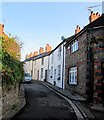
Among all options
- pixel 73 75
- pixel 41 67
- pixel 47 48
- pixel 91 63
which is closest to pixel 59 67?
pixel 73 75

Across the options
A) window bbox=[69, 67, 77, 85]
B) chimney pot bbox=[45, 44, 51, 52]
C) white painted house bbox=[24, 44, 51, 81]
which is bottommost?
window bbox=[69, 67, 77, 85]

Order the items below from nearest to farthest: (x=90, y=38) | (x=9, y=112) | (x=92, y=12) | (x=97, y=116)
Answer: (x=9, y=112) → (x=97, y=116) → (x=90, y=38) → (x=92, y=12)

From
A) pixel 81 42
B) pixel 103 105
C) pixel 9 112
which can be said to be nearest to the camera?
pixel 9 112

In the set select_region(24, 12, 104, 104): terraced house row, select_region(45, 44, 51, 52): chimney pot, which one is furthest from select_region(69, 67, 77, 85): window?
select_region(45, 44, 51, 52): chimney pot

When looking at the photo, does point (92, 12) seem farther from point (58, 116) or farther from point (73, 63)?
point (58, 116)

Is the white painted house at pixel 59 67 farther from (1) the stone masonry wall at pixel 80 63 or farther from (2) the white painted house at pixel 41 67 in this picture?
(2) the white painted house at pixel 41 67

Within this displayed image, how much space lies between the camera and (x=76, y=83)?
1847 cm

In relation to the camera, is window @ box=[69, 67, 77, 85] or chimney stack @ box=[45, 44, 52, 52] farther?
chimney stack @ box=[45, 44, 52, 52]

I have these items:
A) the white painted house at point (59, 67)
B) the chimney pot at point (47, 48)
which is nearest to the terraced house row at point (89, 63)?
the white painted house at point (59, 67)

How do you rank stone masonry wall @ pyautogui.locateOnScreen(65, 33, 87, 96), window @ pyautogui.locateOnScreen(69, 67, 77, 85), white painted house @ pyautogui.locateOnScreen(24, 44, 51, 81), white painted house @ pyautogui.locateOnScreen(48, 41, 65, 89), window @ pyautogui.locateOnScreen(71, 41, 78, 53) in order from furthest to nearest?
white painted house @ pyautogui.locateOnScreen(24, 44, 51, 81) → white painted house @ pyautogui.locateOnScreen(48, 41, 65, 89) → window @ pyautogui.locateOnScreen(71, 41, 78, 53) → window @ pyautogui.locateOnScreen(69, 67, 77, 85) → stone masonry wall @ pyautogui.locateOnScreen(65, 33, 87, 96)

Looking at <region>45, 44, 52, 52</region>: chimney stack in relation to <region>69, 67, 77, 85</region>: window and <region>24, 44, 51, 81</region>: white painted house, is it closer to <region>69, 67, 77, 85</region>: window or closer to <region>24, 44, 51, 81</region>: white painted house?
<region>24, 44, 51, 81</region>: white painted house

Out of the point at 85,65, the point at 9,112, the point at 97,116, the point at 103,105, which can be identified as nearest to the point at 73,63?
the point at 85,65

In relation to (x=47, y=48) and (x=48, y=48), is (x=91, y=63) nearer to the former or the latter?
(x=47, y=48)

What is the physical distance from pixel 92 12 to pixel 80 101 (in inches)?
361
